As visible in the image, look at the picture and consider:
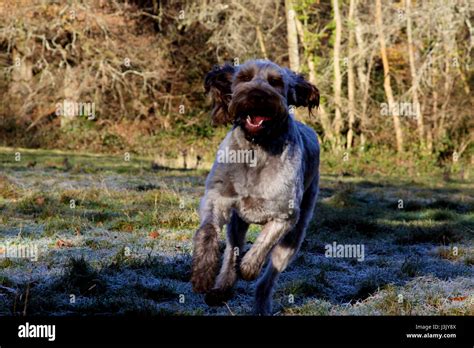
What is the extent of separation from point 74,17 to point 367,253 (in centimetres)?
1666

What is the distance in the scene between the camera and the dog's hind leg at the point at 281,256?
5.43 metres

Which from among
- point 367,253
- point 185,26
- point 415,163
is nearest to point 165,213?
point 367,253

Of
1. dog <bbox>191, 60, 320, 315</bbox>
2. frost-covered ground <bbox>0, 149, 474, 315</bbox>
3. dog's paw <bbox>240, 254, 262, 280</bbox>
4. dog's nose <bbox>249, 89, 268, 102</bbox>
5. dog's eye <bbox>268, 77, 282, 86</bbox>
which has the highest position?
dog's eye <bbox>268, 77, 282, 86</bbox>

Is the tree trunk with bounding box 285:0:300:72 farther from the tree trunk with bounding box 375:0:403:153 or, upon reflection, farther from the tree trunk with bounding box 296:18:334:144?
the tree trunk with bounding box 375:0:403:153

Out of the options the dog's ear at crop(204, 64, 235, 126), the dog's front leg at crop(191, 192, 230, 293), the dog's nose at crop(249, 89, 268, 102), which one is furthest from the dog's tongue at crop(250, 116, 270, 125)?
the dog's front leg at crop(191, 192, 230, 293)

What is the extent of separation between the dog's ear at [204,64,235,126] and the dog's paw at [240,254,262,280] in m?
1.12

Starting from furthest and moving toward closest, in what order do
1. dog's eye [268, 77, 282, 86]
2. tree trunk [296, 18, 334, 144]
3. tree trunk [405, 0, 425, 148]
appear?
tree trunk [296, 18, 334, 144], tree trunk [405, 0, 425, 148], dog's eye [268, 77, 282, 86]

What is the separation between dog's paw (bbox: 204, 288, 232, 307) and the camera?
16.7 feet

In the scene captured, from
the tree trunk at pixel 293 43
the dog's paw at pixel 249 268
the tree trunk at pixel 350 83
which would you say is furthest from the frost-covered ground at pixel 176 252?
the tree trunk at pixel 293 43

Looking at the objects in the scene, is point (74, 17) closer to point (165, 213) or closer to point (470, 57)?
point (470, 57)

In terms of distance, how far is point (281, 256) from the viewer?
5.81m

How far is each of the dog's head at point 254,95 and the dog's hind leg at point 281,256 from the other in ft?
3.07

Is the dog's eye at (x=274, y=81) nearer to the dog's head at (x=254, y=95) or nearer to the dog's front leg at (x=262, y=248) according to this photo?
the dog's head at (x=254, y=95)

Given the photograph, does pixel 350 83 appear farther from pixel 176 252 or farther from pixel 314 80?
pixel 176 252
